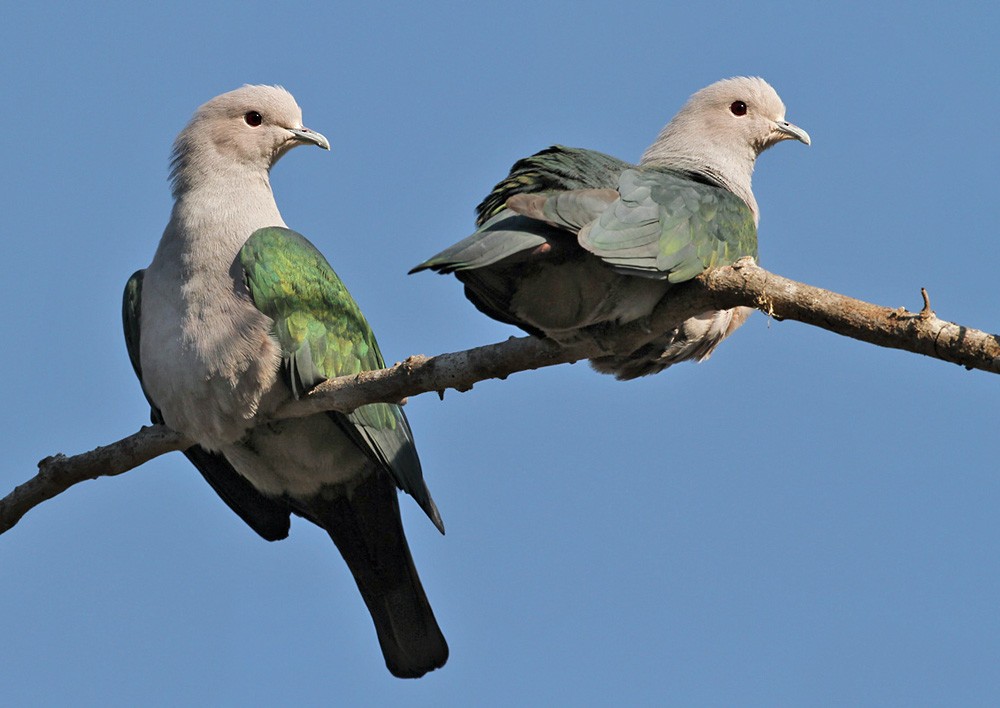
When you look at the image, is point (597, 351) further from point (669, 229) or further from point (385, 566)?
point (385, 566)

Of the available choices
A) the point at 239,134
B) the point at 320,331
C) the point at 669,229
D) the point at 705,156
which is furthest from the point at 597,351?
the point at 239,134

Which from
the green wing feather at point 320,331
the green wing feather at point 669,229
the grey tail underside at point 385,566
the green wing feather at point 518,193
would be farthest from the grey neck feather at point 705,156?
the grey tail underside at point 385,566

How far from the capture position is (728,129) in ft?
25.7

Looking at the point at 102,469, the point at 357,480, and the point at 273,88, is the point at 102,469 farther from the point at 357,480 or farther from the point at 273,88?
the point at 273,88

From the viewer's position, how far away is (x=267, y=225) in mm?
7320

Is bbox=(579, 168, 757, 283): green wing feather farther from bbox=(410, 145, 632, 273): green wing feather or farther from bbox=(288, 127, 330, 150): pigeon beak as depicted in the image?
bbox=(288, 127, 330, 150): pigeon beak

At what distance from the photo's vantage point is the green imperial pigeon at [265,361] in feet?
22.7

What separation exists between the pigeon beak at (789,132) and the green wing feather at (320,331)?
2.63 m

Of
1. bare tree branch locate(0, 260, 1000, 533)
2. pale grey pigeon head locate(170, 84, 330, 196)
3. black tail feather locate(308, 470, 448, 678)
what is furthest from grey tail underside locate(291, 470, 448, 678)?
pale grey pigeon head locate(170, 84, 330, 196)

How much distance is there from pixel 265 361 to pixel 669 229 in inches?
87.5

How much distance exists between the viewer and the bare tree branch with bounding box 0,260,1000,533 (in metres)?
5.02

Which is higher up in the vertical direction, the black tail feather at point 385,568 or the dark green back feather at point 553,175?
the dark green back feather at point 553,175

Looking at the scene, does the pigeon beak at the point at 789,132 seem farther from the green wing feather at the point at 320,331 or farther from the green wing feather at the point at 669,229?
the green wing feather at the point at 320,331

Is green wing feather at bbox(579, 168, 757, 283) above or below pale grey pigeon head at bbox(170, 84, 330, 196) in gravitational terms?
below
